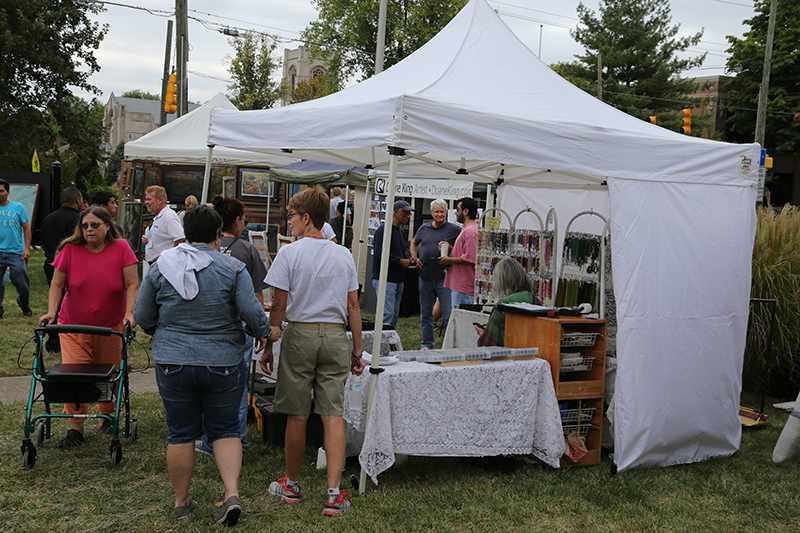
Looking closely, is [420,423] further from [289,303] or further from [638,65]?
[638,65]

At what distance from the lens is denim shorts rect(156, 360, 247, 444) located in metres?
3.60

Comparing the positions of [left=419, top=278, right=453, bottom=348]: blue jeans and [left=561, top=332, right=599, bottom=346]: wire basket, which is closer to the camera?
[left=561, top=332, right=599, bottom=346]: wire basket

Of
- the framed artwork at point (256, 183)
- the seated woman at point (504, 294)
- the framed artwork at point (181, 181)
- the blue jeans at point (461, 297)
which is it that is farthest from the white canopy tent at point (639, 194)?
the framed artwork at point (181, 181)

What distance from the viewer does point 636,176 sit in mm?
5125

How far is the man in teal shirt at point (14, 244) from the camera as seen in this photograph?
9.77 metres

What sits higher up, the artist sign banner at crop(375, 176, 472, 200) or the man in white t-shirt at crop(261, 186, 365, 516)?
the artist sign banner at crop(375, 176, 472, 200)

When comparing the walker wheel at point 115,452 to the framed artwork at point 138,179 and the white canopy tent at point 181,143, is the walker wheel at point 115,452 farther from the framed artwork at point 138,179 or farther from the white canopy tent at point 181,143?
the framed artwork at point 138,179

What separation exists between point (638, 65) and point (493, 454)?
3997 centimetres

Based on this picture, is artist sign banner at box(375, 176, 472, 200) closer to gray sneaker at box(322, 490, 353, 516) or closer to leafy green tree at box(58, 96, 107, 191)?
gray sneaker at box(322, 490, 353, 516)

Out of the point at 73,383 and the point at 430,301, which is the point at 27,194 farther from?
the point at 73,383

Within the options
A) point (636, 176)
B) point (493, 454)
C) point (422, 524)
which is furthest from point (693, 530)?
point (636, 176)

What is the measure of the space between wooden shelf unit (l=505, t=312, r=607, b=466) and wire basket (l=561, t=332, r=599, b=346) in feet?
0.05

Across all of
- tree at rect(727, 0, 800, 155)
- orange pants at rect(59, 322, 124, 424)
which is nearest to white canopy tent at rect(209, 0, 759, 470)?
orange pants at rect(59, 322, 124, 424)

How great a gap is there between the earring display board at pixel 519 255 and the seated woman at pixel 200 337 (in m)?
3.22
